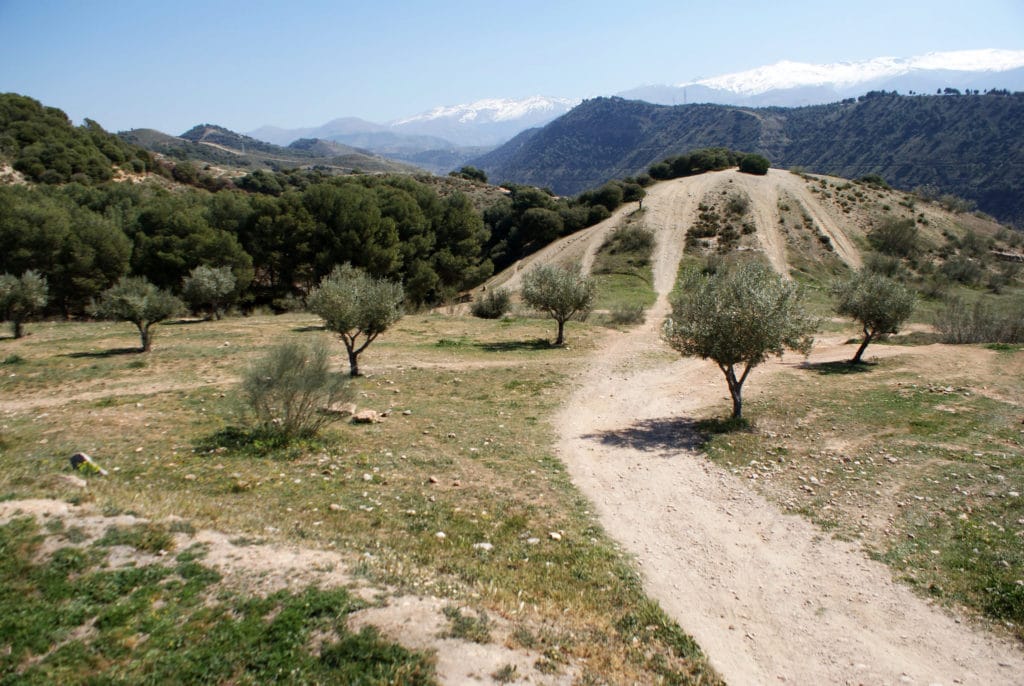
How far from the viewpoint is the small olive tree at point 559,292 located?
958 inches

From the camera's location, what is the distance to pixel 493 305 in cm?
3466

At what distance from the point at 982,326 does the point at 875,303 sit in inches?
347

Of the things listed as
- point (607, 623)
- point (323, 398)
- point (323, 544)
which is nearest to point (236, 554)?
point (323, 544)

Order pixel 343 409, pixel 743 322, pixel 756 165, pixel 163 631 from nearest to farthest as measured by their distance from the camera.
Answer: pixel 163 631 < pixel 743 322 < pixel 343 409 < pixel 756 165

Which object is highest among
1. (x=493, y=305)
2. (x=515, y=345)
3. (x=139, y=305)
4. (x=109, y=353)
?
(x=139, y=305)

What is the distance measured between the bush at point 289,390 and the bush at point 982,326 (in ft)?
91.8

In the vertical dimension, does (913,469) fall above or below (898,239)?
below

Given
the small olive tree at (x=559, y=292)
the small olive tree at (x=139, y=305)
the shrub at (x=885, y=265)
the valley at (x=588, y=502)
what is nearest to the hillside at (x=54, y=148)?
the small olive tree at (x=139, y=305)

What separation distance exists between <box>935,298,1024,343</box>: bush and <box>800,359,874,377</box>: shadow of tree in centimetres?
801

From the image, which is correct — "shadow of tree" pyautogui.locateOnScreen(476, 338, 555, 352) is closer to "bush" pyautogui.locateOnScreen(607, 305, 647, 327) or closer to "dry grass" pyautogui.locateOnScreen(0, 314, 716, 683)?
"dry grass" pyautogui.locateOnScreen(0, 314, 716, 683)

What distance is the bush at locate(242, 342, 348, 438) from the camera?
11.8 m

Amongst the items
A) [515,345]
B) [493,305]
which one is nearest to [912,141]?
[493,305]

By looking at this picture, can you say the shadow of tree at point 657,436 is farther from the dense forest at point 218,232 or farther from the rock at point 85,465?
the dense forest at point 218,232

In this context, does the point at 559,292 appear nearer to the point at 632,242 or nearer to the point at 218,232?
the point at 218,232
